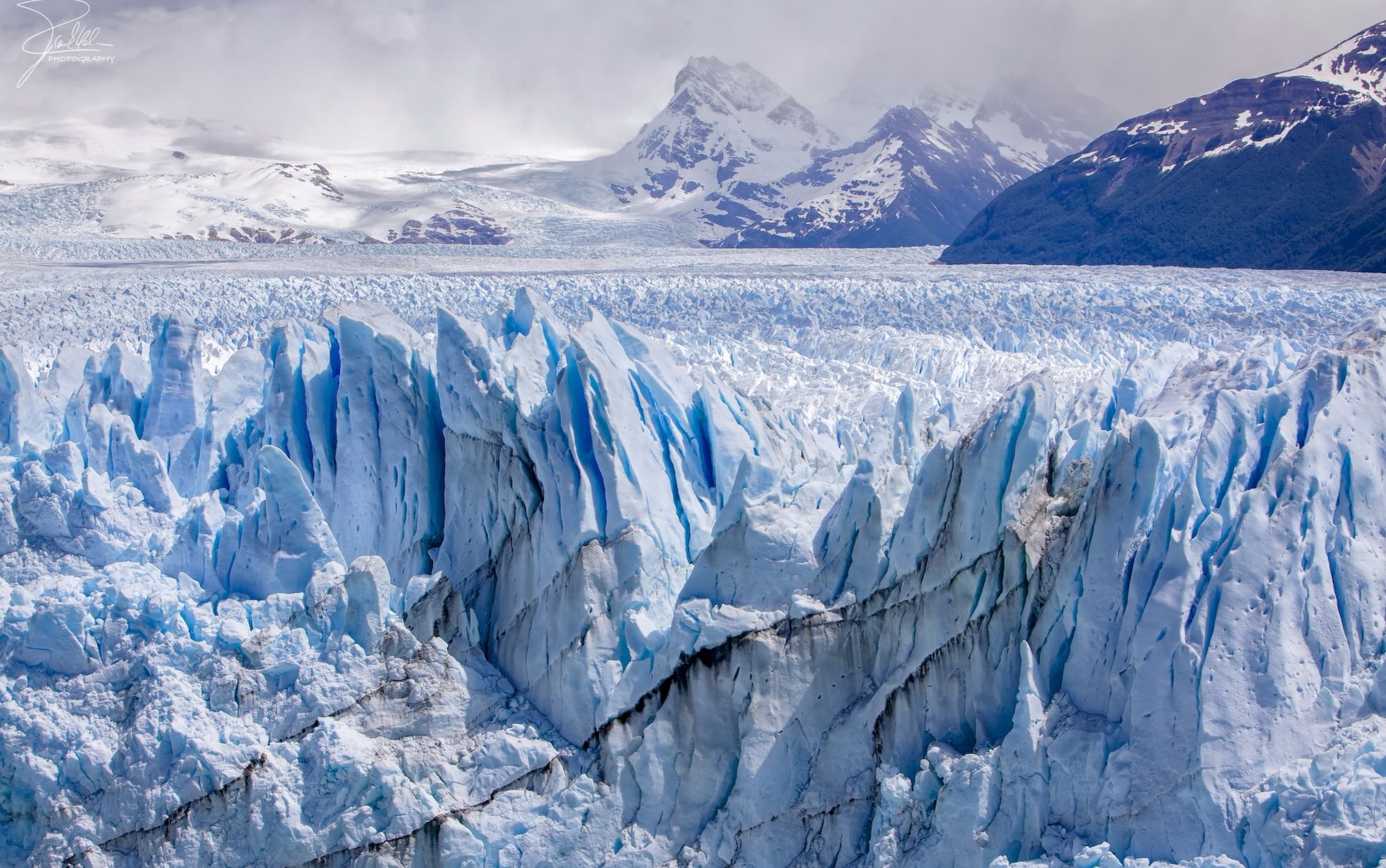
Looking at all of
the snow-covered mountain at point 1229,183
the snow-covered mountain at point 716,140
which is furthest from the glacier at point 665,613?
the snow-covered mountain at point 716,140

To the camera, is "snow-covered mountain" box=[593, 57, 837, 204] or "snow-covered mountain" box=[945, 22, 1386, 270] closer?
"snow-covered mountain" box=[945, 22, 1386, 270]

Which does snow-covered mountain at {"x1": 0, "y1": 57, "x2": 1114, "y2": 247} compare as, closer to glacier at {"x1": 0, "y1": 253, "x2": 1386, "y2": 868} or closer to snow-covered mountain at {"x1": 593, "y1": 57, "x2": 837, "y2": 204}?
snow-covered mountain at {"x1": 593, "y1": 57, "x2": 837, "y2": 204}

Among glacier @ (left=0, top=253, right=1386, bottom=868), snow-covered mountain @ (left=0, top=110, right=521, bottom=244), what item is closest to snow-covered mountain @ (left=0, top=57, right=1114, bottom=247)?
snow-covered mountain @ (left=0, top=110, right=521, bottom=244)

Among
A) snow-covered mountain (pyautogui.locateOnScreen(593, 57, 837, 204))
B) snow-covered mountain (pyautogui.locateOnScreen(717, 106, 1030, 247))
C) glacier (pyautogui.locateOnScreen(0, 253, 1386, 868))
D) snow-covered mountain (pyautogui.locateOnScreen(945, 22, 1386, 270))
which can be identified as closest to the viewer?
glacier (pyautogui.locateOnScreen(0, 253, 1386, 868))

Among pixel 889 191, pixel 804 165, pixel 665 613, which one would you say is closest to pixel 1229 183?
pixel 665 613

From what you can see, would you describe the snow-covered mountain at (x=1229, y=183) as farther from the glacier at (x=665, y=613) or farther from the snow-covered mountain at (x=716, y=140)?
the snow-covered mountain at (x=716, y=140)

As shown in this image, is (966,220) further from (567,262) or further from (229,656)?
(229,656)
